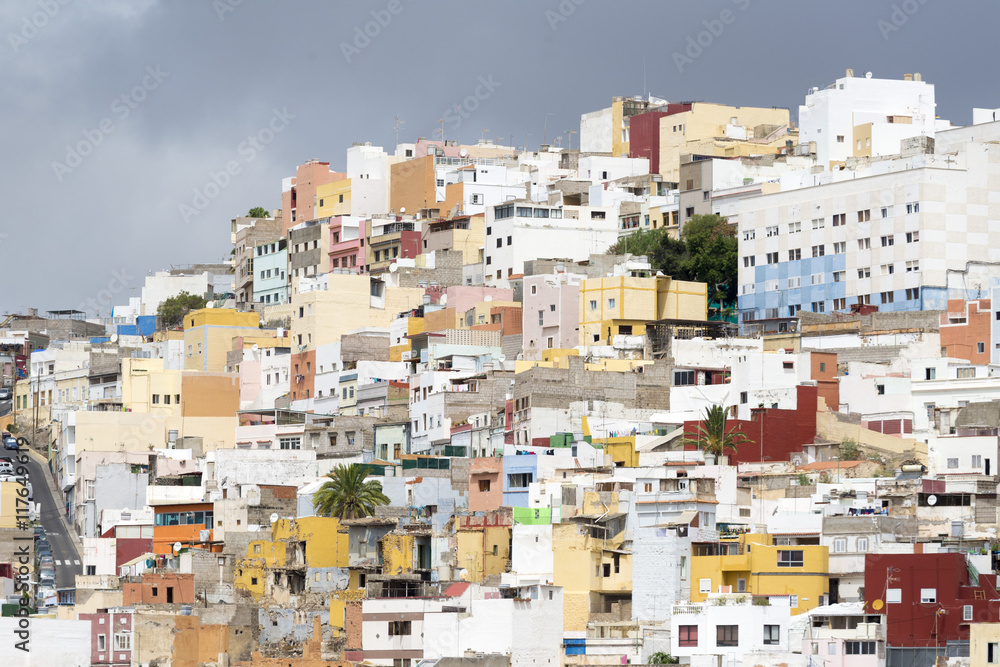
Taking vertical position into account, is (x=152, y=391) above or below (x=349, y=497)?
above

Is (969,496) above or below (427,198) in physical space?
below

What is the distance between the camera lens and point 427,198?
4272 inches

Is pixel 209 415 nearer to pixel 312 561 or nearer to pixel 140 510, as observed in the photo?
pixel 140 510

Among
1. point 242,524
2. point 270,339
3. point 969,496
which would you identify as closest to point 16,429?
point 270,339

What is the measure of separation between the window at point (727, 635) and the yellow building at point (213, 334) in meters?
48.9

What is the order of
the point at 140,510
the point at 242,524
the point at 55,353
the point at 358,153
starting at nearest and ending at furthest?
the point at 242,524 < the point at 140,510 < the point at 55,353 < the point at 358,153

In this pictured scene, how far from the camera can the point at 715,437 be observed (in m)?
67.4

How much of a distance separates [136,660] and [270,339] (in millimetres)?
37031

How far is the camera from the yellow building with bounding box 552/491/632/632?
192ft

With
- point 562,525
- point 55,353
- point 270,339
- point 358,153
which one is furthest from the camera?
point 358,153

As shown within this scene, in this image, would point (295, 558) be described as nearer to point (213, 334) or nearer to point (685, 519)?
point (685, 519)

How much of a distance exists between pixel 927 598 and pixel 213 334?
5417 centimetres

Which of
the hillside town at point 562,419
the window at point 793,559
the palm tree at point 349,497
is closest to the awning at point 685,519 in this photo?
the hillside town at point 562,419

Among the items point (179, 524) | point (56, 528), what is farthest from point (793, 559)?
point (56, 528)
